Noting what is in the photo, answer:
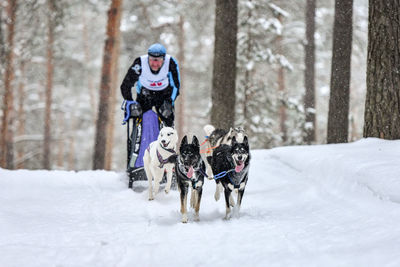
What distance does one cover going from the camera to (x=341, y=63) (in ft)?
29.6

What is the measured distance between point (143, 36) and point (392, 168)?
15908 millimetres

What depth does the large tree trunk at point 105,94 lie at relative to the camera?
12.8 metres

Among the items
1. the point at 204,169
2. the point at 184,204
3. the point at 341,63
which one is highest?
the point at 341,63

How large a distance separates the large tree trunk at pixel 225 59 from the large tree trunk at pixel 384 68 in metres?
3.28

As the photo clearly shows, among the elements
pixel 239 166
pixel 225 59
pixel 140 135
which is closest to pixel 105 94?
pixel 225 59

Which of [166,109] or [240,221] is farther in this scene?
[166,109]

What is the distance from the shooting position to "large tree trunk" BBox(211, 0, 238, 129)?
29.0 ft

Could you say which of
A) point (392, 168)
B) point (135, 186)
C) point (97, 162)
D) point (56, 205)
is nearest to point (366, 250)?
point (392, 168)

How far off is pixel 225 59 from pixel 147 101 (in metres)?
2.70

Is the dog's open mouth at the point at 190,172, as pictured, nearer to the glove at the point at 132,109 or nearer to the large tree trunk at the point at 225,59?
the glove at the point at 132,109

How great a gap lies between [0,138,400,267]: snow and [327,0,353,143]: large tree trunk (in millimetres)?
2304

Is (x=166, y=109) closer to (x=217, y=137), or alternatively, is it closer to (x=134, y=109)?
(x=134, y=109)

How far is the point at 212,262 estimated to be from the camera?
3273 millimetres

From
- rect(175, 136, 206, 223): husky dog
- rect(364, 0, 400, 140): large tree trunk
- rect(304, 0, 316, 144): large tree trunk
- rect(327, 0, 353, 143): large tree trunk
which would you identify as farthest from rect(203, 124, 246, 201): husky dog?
rect(304, 0, 316, 144): large tree trunk
